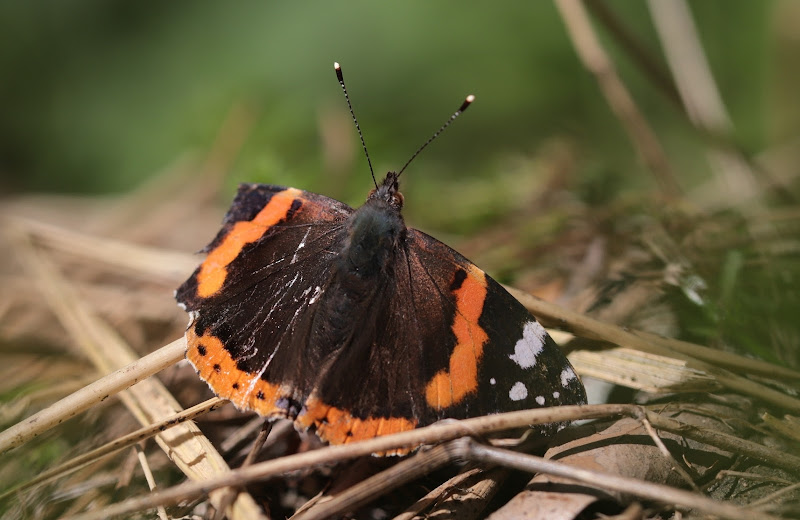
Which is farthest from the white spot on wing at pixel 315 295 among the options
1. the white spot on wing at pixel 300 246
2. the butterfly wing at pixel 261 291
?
the white spot on wing at pixel 300 246

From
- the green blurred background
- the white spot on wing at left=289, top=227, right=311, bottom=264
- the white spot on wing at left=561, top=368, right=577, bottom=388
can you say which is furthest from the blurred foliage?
the white spot on wing at left=561, top=368, right=577, bottom=388

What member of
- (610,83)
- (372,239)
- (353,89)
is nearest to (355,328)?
(372,239)

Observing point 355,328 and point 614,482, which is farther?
point 355,328

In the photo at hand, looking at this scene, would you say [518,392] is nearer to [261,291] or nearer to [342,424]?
[342,424]

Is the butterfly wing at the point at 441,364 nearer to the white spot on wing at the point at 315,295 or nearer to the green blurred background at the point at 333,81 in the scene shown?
the white spot on wing at the point at 315,295

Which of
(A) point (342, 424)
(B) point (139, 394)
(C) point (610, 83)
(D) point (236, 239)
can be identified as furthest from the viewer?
(C) point (610, 83)

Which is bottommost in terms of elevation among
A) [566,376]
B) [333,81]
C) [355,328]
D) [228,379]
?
[566,376]

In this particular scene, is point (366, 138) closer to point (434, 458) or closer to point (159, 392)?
point (159, 392)

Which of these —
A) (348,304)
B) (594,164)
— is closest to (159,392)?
(348,304)
